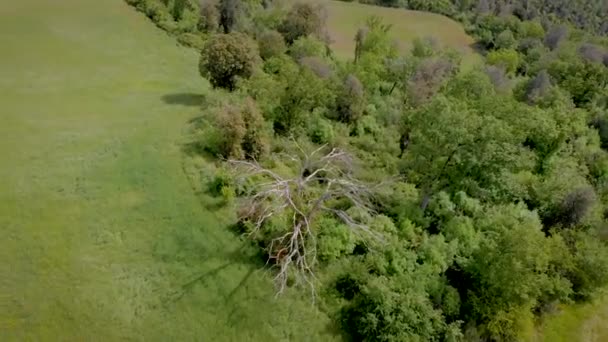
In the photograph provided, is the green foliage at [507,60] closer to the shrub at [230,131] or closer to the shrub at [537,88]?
the shrub at [537,88]

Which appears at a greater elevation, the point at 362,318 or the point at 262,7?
the point at 262,7

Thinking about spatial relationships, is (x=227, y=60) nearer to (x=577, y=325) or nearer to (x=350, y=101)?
(x=350, y=101)

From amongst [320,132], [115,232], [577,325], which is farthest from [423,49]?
[115,232]

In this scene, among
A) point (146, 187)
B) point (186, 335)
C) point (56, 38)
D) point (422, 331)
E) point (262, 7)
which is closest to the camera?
point (186, 335)

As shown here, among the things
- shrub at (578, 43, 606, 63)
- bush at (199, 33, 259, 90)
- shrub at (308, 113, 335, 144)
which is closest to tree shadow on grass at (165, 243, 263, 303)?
shrub at (308, 113, 335, 144)

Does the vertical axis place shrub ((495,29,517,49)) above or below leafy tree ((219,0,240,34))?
above

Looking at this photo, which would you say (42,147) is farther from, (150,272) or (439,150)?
(439,150)

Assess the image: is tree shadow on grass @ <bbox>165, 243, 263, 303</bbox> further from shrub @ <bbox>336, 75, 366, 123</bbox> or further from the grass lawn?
shrub @ <bbox>336, 75, 366, 123</bbox>

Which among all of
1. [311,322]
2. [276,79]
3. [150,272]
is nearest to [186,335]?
[150,272]
